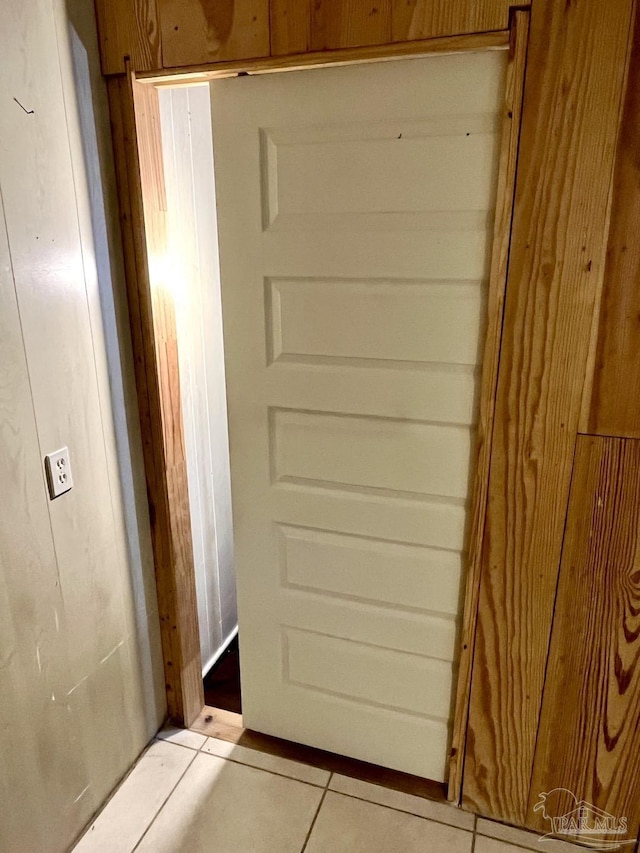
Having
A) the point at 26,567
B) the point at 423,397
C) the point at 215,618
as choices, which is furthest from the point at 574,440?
the point at 215,618

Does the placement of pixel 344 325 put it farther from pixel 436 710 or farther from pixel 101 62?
pixel 436 710

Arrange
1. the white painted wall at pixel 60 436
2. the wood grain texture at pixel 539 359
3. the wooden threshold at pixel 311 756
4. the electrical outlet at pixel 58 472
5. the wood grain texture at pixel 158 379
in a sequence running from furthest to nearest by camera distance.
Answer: the wooden threshold at pixel 311 756 → the wood grain texture at pixel 158 379 → the electrical outlet at pixel 58 472 → the white painted wall at pixel 60 436 → the wood grain texture at pixel 539 359

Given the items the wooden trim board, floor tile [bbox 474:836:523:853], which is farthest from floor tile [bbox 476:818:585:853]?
the wooden trim board

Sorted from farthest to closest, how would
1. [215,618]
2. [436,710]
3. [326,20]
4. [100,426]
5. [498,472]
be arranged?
[215,618]
[436,710]
[100,426]
[498,472]
[326,20]

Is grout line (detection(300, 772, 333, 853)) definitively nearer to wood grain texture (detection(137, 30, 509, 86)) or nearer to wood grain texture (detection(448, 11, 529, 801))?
wood grain texture (detection(448, 11, 529, 801))

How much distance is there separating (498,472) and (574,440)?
0.60 ft

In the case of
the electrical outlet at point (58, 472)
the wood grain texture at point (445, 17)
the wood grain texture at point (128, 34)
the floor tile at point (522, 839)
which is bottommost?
the floor tile at point (522, 839)

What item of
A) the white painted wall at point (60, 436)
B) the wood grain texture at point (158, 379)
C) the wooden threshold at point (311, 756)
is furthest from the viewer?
the wooden threshold at point (311, 756)

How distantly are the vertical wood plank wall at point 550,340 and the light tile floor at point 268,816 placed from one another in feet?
0.72

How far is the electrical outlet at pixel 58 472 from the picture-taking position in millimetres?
Answer: 1322

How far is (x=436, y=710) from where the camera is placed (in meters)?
1.64

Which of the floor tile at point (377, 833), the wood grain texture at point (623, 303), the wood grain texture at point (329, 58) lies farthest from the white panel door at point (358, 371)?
the wood grain texture at point (623, 303)

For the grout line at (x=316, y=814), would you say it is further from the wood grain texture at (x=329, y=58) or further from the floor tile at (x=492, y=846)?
the wood grain texture at (x=329, y=58)

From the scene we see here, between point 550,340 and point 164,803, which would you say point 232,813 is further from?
point 550,340
